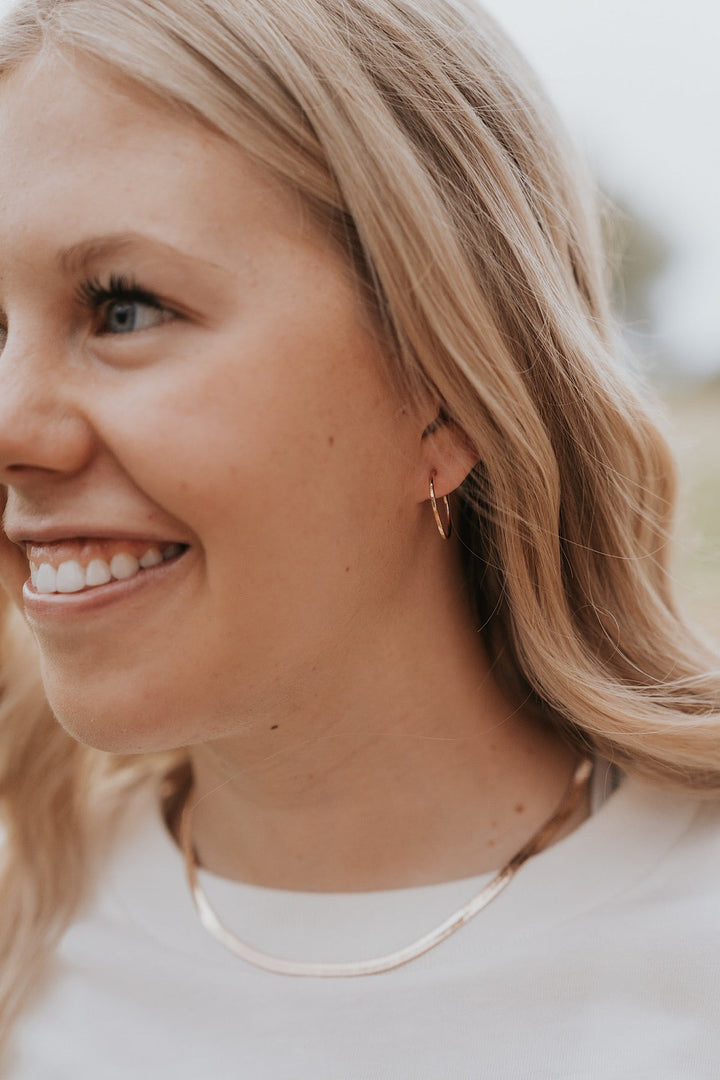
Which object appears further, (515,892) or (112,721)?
(515,892)

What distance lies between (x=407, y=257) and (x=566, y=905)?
0.88m

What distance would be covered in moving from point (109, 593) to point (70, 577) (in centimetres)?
6

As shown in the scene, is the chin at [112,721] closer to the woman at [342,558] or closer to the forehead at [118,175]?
the woman at [342,558]

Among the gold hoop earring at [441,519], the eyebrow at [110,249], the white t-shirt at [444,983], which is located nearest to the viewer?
the eyebrow at [110,249]

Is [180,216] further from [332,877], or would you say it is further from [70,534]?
[332,877]

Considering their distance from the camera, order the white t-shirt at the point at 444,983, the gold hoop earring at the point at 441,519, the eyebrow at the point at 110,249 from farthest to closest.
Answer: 1. the gold hoop earring at the point at 441,519
2. the white t-shirt at the point at 444,983
3. the eyebrow at the point at 110,249

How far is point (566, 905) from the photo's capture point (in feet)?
5.27

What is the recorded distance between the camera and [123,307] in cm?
145

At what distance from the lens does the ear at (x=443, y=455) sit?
1591 millimetres

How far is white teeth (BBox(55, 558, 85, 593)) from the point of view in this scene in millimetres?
1488

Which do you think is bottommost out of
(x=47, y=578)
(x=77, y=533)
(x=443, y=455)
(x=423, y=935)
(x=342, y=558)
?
(x=423, y=935)

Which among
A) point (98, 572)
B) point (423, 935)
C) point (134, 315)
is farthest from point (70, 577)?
point (423, 935)

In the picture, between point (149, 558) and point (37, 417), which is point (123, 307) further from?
point (149, 558)

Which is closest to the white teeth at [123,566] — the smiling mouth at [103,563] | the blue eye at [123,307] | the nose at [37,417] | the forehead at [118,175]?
the smiling mouth at [103,563]
